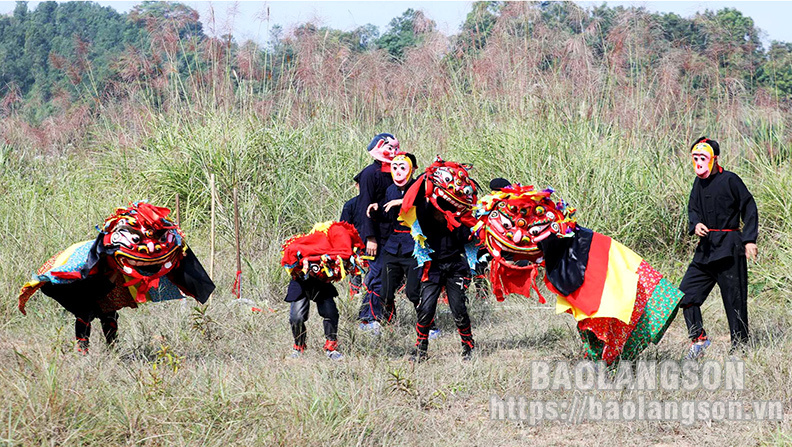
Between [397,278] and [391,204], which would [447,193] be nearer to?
[391,204]

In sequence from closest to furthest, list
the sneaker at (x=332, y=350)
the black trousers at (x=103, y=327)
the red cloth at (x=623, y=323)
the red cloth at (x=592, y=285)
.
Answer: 1. the red cloth at (x=592, y=285)
2. the red cloth at (x=623, y=323)
3. the black trousers at (x=103, y=327)
4. the sneaker at (x=332, y=350)

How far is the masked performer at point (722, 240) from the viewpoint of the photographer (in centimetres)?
533

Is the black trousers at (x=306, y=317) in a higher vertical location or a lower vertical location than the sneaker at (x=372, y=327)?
higher

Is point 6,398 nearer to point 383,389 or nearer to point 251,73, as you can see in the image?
point 383,389

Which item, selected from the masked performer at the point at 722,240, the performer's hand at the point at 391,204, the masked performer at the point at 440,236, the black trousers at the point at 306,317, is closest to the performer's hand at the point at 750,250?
the masked performer at the point at 722,240

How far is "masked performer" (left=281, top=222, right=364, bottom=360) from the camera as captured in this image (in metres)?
5.17

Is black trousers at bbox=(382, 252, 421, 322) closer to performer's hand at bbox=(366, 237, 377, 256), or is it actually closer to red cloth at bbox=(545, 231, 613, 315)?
performer's hand at bbox=(366, 237, 377, 256)

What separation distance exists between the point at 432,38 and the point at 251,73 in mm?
2281

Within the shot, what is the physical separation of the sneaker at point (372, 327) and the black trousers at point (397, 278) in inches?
4.1

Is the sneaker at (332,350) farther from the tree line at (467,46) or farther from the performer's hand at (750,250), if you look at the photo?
the tree line at (467,46)

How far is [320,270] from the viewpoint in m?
5.16

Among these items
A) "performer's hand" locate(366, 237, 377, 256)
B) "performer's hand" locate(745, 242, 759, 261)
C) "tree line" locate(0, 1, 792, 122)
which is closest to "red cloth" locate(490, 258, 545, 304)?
"performer's hand" locate(366, 237, 377, 256)

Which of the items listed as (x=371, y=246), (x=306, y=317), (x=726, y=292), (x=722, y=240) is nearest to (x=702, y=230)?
(x=722, y=240)

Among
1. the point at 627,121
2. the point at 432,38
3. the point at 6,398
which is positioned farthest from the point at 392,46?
the point at 6,398
